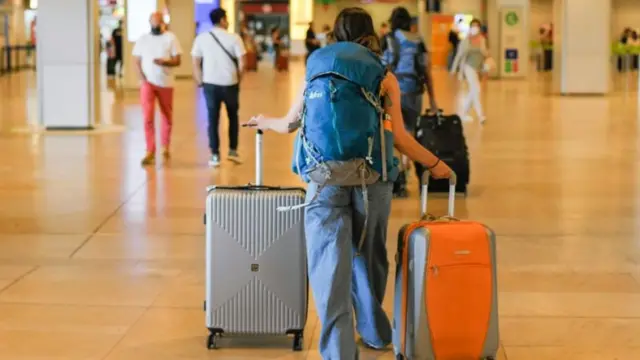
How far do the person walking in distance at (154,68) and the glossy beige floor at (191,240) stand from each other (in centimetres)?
57

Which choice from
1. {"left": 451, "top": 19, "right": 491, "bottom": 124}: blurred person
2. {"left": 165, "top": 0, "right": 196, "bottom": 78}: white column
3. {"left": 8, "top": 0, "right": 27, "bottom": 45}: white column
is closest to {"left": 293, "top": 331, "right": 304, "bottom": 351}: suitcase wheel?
{"left": 451, "top": 19, "right": 491, "bottom": 124}: blurred person

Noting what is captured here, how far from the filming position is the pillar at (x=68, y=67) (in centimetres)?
1688

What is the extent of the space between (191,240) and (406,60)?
2952mm

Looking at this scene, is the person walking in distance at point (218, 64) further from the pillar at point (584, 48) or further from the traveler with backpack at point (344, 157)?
the pillar at point (584, 48)

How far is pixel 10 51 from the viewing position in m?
39.7

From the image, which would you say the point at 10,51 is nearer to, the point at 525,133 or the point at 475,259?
the point at 525,133

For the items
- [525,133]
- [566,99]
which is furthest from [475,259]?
[566,99]

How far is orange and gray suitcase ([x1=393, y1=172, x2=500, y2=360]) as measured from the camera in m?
4.79

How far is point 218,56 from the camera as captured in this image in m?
12.2

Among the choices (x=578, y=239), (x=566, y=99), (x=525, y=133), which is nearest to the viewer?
(x=578, y=239)

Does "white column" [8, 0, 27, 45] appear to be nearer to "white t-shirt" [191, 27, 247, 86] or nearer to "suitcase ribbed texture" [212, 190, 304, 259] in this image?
"white t-shirt" [191, 27, 247, 86]

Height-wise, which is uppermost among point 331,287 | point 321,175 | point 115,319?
point 321,175

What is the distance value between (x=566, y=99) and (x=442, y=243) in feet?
67.9

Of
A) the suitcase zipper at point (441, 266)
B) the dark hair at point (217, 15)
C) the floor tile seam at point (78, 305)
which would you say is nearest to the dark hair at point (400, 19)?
the dark hair at point (217, 15)
